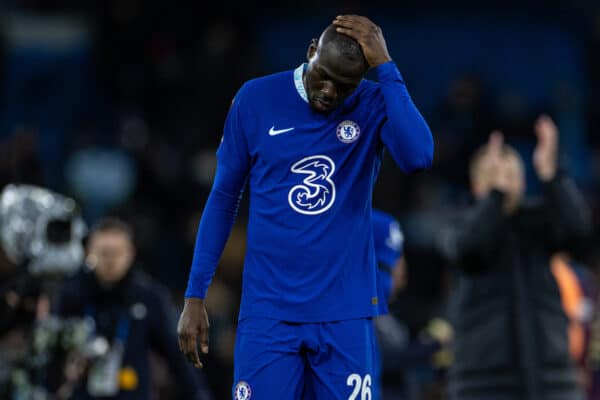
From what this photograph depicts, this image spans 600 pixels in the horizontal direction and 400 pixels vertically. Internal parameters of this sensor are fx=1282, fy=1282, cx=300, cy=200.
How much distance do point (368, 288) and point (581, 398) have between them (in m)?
2.71

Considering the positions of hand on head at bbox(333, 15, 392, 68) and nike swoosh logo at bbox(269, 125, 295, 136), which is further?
nike swoosh logo at bbox(269, 125, 295, 136)

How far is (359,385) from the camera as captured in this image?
4.36m

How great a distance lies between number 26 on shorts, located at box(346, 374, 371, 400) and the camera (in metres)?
4.34

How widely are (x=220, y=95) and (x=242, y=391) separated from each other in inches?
366

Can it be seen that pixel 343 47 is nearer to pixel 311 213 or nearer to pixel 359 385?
pixel 311 213

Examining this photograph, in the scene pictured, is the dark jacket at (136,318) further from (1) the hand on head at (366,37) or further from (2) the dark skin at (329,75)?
(1) the hand on head at (366,37)

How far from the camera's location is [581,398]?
6801mm

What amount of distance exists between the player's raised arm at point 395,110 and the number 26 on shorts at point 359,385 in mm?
732

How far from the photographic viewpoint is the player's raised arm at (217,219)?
4.55 metres

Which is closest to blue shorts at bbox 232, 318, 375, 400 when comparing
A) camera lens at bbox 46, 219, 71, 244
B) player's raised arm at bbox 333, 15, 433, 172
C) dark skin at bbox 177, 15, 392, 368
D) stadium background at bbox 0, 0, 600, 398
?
dark skin at bbox 177, 15, 392, 368

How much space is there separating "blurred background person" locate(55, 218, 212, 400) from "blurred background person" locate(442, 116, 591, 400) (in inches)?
61.1

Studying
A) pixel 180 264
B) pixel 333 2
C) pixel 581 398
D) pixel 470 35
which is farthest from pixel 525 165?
pixel 581 398

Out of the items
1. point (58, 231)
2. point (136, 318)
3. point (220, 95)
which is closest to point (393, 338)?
point (136, 318)

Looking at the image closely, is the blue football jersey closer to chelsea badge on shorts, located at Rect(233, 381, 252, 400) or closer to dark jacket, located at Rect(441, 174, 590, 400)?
chelsea badge on shorts, located at Rect(233, 381, 252, 400)
